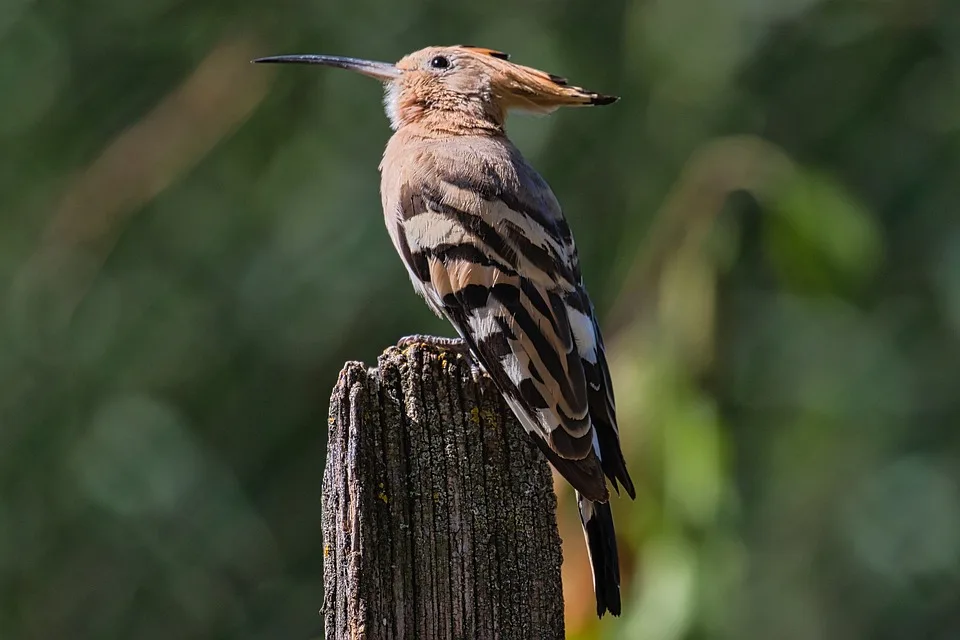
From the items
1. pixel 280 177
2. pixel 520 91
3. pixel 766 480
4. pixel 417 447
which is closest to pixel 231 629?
pixel 280 177

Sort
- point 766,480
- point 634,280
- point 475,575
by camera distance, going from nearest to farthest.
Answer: point 475,575, point 634,280, point 766,480

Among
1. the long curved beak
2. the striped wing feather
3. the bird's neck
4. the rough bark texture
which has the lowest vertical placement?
the rough bark texture

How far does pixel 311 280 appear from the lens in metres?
7.14

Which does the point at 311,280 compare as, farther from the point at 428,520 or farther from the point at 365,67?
the point at 428,520

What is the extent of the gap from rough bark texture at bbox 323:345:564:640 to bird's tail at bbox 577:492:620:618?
1.51 ft

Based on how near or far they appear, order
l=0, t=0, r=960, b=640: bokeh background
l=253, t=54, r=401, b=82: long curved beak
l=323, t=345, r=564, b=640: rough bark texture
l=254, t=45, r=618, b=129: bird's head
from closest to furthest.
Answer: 1. l=323, t=345, r=564, b=640: rough bark texture
2. l=254, t=45, r=618, b=129: bird's head
3. l=253, t=54, r=401, b=82: long curved beak
4. l=0, t=0, r=960, b=640: bokeh background

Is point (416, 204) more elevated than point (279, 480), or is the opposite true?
point (279, 480)

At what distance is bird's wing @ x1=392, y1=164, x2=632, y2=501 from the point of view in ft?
9.95

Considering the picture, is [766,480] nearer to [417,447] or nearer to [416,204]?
[416,204]

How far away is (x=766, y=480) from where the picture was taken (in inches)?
259

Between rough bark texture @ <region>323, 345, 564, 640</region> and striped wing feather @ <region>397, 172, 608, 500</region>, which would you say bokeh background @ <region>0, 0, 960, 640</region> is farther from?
rough bark texture @ <region>323, 345, 564, 640</region>

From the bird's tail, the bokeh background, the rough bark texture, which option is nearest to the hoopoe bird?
the bird's tail

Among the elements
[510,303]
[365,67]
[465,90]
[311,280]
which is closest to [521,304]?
[510,303]

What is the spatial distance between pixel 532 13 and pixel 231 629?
3700 mm
